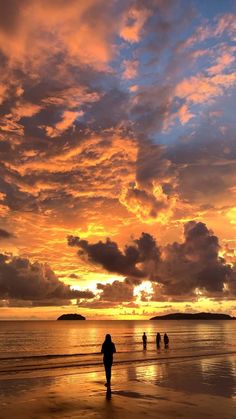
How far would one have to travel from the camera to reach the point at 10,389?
21203mm

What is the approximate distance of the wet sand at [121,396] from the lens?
14.6 meters

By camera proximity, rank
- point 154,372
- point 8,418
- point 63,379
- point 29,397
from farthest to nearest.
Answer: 1. point 154,372
2. point 63,379
3. point 29,397
4. point 8,418

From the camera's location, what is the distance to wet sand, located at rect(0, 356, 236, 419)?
14.6 metres

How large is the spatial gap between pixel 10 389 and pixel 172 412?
10.0 metres

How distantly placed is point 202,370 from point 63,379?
1077 cm

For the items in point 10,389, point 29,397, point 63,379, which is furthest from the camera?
point 63,379

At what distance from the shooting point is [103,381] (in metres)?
22.8

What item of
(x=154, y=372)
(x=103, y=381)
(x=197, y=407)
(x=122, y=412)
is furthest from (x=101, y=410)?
(x=154, y=372)

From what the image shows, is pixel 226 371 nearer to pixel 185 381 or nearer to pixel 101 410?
pixel 185 381

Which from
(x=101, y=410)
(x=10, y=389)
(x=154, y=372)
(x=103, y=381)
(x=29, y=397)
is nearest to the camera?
(x=101, y=410)

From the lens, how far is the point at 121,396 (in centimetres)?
1792

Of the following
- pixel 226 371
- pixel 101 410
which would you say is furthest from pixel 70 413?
pixel 226 371

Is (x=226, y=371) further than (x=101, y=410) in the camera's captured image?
Yes

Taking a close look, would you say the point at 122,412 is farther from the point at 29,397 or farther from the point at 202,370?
the point at 202,370
